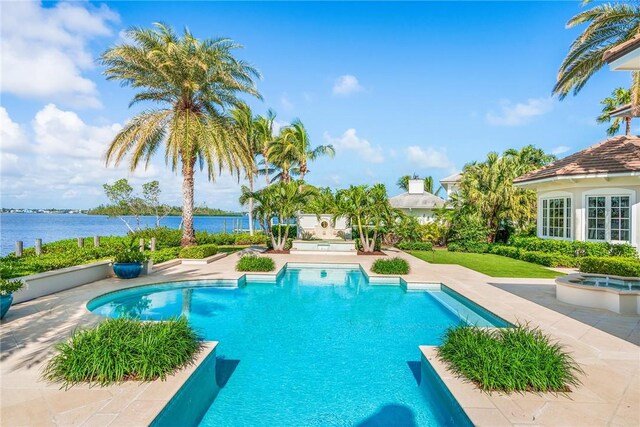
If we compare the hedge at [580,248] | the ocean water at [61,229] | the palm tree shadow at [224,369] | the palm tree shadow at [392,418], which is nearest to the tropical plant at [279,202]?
the ocean water at [61,229]

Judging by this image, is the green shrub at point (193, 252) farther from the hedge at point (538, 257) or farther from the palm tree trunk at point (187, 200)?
the hedge at point (538, 257)

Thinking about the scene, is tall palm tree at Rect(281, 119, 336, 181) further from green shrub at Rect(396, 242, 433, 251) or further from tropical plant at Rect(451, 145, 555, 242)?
tropical plant at Rect(451, 145, 555, 242)

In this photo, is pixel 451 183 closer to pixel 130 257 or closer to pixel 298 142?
pixel 298 142

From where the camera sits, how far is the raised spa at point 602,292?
809 cm

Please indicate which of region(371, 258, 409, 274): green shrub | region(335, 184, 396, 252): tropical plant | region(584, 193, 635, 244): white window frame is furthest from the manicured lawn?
region(371, 258, 409, 274): green shrub

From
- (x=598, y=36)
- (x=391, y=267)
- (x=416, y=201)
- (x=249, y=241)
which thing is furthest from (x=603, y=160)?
(x=249, y=241)

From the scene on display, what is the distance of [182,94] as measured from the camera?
53.7 feet

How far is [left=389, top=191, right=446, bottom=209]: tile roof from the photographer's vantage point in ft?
104

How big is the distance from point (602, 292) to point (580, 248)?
7.87 m

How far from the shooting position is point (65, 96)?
16.8 meters

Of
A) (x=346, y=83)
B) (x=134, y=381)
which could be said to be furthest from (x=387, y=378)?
(x=346, y=83)

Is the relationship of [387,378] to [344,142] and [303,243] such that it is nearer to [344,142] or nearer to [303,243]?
[303,243]

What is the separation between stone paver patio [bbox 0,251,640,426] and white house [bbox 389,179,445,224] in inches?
925

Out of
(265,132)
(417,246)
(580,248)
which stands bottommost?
(417,246)
